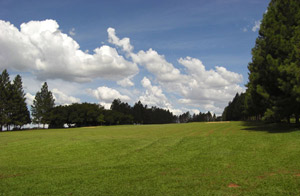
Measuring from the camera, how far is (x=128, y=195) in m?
8.56

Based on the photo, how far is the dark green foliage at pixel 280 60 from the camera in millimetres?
23711

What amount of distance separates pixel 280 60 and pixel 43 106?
9723 centimetres

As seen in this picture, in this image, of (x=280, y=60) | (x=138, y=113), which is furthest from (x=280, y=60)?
(x=138, y=113)

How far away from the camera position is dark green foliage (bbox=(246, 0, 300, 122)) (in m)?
23.7

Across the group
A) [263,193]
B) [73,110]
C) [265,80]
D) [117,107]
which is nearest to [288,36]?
[265,80]

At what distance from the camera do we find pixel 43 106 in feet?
334

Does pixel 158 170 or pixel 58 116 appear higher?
pixel 58 116

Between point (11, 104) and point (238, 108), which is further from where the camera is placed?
point (238, 108)

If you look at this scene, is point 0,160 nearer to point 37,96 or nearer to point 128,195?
point 128,195

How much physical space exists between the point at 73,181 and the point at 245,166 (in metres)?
8.61

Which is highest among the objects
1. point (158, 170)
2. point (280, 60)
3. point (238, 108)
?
point (280, 60)

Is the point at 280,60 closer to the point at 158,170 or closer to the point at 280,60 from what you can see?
the point at 280,60

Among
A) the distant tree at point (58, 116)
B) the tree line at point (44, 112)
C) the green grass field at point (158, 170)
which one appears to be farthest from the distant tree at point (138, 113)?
the green grass field at point (158, 170)

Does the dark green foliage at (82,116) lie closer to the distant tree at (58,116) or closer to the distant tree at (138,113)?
the distant tree at (58,116)
